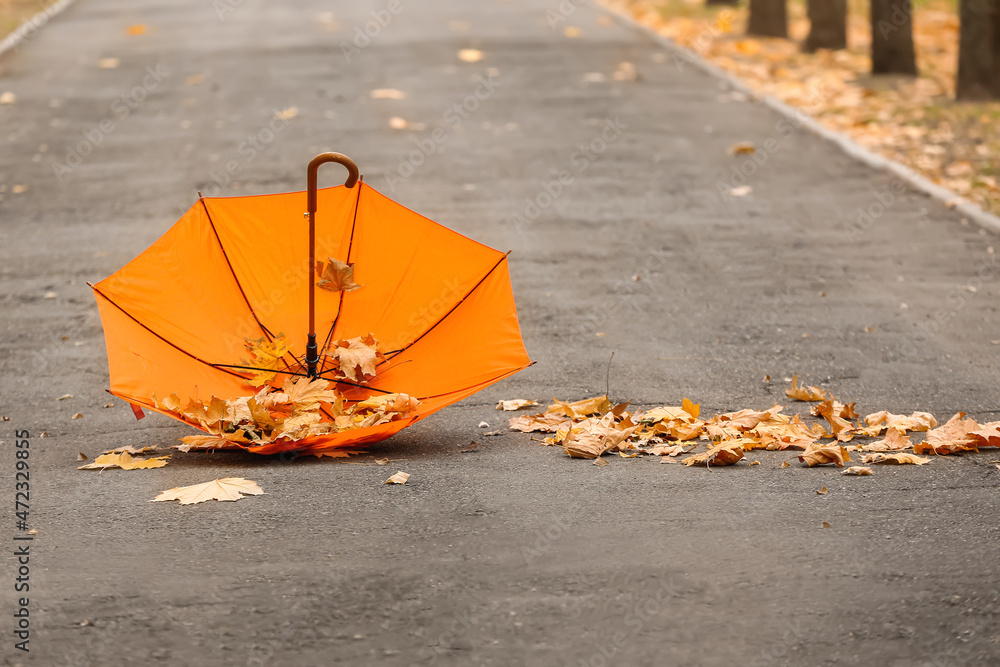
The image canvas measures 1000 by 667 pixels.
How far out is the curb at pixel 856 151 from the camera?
29.4 feet

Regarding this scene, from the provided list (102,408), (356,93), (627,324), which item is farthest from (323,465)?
(356,93)

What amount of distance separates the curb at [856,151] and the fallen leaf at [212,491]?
6.59 m

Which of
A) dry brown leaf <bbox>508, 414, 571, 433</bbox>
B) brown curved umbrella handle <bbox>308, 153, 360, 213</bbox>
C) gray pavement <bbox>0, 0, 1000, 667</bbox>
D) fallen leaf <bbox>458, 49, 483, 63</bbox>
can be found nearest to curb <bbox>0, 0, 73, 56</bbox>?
gray pavement <bbox>0, 0, 1000, 667</bbox>

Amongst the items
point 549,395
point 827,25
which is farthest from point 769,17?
point 549,395

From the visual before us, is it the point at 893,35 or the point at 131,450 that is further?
the point at 893,35

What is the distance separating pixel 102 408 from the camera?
5.62 metres

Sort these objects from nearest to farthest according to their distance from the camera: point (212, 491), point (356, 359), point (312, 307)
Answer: point (212, 491), point (312, 307), point (356, 359)

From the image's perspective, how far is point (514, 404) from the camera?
5.55m

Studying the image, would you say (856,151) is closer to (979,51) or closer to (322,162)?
(979,51)

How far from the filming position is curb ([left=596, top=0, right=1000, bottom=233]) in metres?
8.96

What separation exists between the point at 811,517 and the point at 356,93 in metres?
10.8

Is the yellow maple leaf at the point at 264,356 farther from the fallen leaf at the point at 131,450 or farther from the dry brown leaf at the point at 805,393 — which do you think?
the dry brown leaf at the point at 805,393

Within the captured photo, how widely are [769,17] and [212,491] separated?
52.1 ft

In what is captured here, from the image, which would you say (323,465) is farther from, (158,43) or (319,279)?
(158,43)
